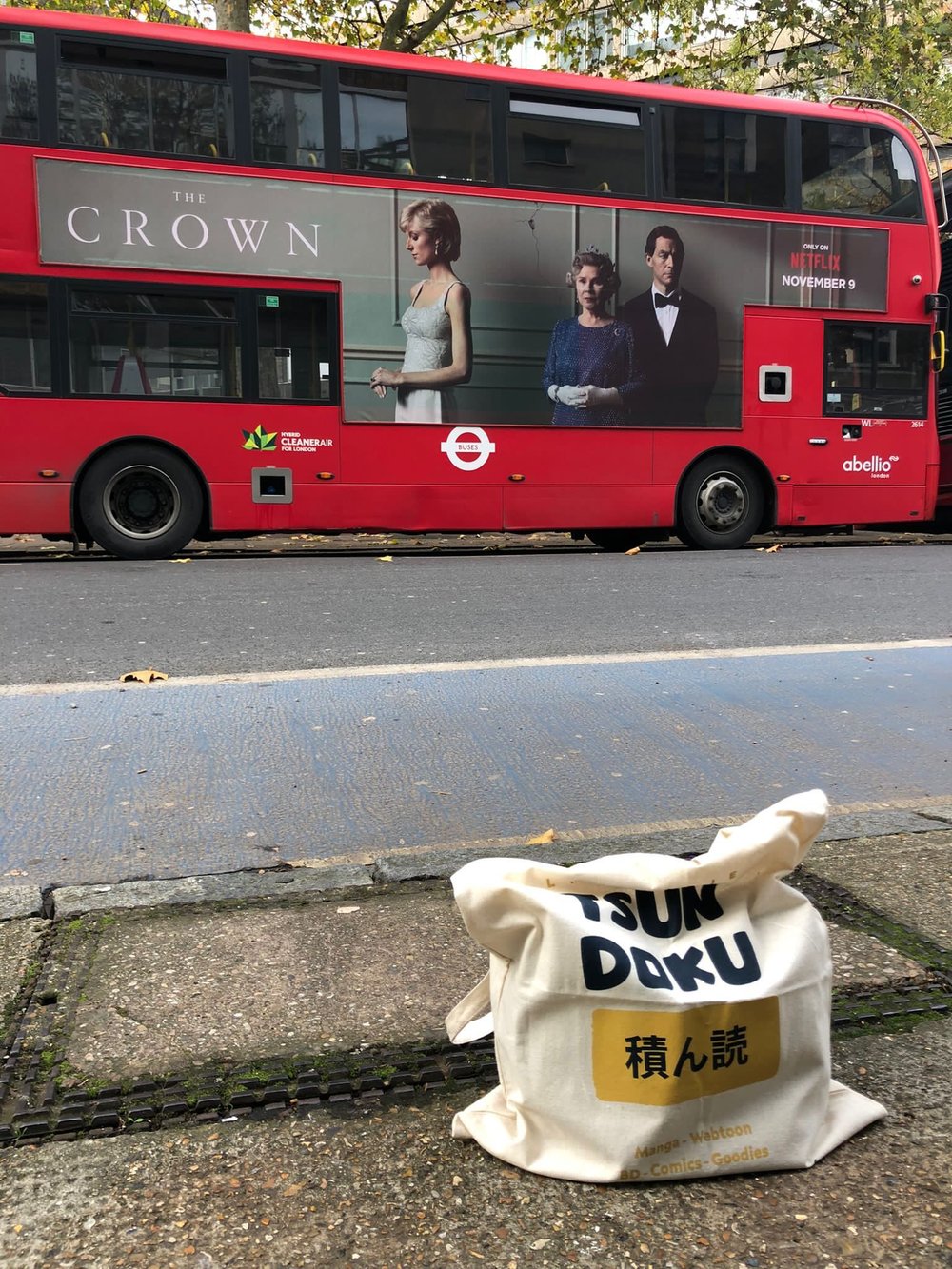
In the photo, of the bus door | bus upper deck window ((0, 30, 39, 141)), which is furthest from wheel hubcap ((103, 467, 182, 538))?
the bus door

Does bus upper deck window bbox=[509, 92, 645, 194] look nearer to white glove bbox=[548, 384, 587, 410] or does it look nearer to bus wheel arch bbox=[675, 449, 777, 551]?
white glove bbox=[548, 384, 587, 410]

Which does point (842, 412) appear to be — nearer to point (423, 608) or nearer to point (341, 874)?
point (423, 608)

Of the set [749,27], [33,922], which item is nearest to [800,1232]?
Answer: [33,922]

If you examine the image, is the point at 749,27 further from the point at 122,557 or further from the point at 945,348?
the point at 122,557

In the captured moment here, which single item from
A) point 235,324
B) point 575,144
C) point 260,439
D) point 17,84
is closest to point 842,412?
point 575,144

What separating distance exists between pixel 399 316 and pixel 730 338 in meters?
3.39

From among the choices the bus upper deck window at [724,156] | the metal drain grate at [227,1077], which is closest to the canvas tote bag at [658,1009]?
the metal drain grate at [227,1077]

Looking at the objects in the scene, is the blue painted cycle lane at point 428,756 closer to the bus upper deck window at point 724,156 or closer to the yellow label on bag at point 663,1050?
the yellow label on bag at point 663,1050

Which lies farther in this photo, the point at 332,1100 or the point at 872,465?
the point at 872,465

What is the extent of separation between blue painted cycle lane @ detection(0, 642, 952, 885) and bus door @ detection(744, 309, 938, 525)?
262 inches

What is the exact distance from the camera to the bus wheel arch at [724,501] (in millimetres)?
11805

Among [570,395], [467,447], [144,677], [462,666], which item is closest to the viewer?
[144,677]

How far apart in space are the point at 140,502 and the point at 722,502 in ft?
18.7

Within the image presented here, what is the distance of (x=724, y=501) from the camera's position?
11.9 meters
